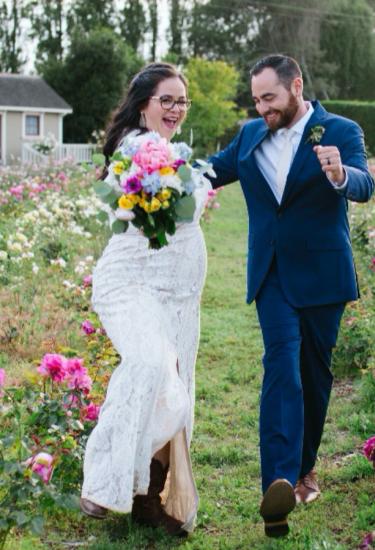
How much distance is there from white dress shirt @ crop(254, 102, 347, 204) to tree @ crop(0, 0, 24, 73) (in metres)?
48.0

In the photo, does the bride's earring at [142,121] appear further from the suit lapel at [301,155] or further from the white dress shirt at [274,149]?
the suit lapel at [301,155]

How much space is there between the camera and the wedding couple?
3.75m

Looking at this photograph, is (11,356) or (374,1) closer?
(11,356)

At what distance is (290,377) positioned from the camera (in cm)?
407

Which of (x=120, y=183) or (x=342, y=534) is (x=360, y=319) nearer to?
(x=342, y=534)

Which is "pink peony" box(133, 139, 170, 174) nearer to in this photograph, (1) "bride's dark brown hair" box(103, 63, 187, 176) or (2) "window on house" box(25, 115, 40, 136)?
(1) "bride's dark brown hair" box(103, 63, 187, 176)

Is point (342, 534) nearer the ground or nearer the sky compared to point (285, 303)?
nearer the ground

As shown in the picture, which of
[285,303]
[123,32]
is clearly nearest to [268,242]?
[285,303]

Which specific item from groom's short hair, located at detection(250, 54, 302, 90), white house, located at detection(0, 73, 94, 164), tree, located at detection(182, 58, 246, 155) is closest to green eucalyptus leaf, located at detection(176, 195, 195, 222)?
groom's short hair, located at detection(250, 54, 302, 90)

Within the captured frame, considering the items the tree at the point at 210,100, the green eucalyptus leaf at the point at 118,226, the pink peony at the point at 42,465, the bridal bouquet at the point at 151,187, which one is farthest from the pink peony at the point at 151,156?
the tree at the point at 210,100

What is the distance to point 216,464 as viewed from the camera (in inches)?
205

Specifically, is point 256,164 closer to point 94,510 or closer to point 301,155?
point 301,155

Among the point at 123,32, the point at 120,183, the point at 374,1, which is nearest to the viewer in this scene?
the point at 120,183

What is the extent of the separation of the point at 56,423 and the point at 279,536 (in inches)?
41.1
